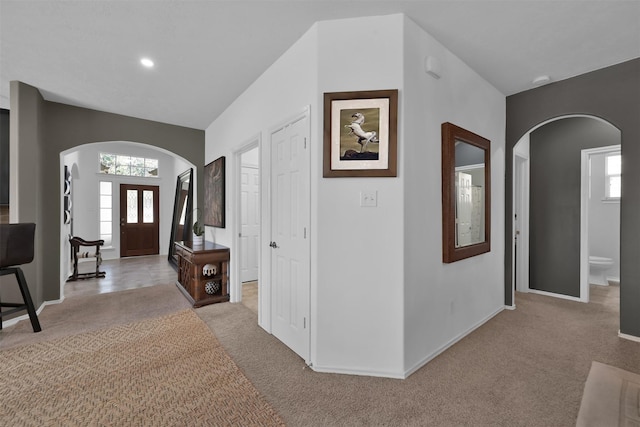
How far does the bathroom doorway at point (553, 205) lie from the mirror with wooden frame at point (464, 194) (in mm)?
871

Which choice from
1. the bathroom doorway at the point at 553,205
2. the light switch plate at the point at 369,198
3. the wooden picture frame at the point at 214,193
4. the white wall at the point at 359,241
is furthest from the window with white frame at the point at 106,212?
the bathroom doorway at the point at 553,205

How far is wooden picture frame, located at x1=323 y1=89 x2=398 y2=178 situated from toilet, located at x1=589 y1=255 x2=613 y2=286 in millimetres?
4455

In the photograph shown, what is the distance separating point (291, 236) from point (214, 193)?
225cm

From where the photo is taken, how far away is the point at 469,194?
108 inches

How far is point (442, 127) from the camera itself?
2.41 meters

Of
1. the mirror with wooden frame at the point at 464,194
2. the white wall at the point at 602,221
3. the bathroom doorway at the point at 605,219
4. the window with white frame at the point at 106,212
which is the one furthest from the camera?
the window with white frame at the point at 106,212

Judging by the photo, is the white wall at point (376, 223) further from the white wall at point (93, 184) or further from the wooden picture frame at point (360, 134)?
the white wall at point (93, 184)

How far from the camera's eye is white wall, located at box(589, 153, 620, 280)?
4535 mm

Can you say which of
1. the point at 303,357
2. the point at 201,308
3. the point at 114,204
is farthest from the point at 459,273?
the point at 114,204

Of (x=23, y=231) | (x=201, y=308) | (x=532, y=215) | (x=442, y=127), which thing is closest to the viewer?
(x=442, y=127)

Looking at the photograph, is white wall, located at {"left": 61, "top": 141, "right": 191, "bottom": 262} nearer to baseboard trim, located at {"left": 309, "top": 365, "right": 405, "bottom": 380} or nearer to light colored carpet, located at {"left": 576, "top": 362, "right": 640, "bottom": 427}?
baseboard trim, located at {"left": 309, "top": 365, "right": 405, "bottom": 380}

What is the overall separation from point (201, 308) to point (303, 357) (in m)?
→ 1.81

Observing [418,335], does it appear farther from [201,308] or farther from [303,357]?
[201,308]

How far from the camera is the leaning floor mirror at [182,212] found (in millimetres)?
5559
